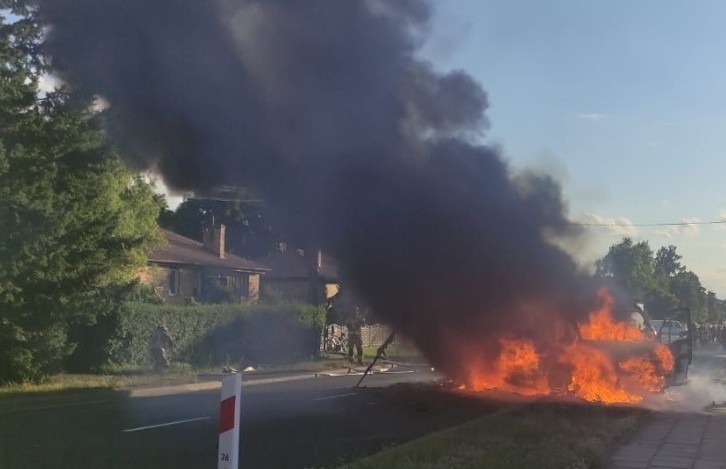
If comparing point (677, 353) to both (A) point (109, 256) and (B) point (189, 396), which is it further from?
(A) point (109, 256)

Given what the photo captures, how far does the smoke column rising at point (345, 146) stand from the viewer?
47.8 feet

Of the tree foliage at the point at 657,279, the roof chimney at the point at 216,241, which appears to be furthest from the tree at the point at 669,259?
the roof chimney at the point at 216,241

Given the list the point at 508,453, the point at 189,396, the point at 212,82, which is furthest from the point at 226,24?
the point at 508,453

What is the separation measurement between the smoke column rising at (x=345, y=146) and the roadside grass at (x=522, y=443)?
423 centimetres

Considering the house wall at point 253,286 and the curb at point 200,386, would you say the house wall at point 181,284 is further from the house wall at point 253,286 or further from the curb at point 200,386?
the curb at point 200,386

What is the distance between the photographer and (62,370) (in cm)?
2220

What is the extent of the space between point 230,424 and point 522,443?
219 inches

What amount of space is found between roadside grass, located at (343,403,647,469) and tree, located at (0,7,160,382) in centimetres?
918

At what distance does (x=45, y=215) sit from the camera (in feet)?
51.2

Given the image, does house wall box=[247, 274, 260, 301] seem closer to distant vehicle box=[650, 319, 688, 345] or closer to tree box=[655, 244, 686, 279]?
distant vehicle box=[650, 319, 688, 345]

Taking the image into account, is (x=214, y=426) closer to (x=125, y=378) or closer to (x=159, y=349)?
(x=125, y=378)

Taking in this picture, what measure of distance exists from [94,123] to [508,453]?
11253mm

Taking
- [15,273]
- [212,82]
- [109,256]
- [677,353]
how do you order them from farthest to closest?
[109,256] < [677,353] < [15,273] < [212,82]

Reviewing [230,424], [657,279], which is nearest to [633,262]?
[657,279]
